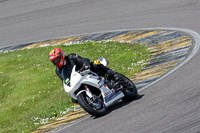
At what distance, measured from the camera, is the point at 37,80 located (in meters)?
14.1

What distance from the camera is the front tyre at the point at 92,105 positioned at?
353 inches

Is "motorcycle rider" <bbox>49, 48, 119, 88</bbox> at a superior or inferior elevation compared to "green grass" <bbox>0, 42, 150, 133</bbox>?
superior

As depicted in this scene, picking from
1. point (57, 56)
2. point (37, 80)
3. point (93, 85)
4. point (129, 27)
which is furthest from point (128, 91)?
point (129, 27)

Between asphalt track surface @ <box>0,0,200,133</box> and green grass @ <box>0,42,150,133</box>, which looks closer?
asphalt track surface @ <box>0,0,200,133</box>

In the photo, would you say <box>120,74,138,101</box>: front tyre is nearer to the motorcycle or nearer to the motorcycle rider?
the motorcycle

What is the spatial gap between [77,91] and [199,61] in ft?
11.8

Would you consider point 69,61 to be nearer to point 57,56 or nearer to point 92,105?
point 57,56

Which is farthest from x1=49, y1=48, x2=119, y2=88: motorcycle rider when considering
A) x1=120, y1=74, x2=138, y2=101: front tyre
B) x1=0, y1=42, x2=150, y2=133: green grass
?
x1=0, y1=42, x2=150, y2=133: green grass

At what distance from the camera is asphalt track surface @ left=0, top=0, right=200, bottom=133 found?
8070 mm

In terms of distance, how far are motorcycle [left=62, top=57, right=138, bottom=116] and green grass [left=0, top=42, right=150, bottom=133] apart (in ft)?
5.74

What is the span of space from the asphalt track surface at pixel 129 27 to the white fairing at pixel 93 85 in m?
0.27

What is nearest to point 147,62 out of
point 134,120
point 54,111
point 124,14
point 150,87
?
point 150,87

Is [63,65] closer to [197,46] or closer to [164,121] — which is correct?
[164,121]

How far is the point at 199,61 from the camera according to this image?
Answer: 36.4 feet
